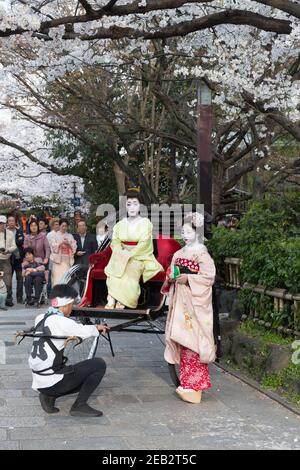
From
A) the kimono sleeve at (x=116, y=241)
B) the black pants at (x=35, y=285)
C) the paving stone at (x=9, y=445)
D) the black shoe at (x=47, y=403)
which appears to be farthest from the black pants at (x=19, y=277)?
the paving stone at (x=9, y=445)

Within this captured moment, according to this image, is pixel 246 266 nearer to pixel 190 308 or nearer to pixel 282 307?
pixel 282 307

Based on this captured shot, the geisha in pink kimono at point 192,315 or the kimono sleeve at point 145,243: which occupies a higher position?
the kimono sleeve at point 145,243

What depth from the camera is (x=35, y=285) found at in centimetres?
1516

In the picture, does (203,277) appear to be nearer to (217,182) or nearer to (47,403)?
(47,403)

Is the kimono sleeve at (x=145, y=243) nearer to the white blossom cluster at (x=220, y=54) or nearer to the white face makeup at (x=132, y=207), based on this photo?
the white face makeup at (x=132, y=207)

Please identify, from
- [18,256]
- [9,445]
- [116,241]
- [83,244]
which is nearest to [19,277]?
[18,256]

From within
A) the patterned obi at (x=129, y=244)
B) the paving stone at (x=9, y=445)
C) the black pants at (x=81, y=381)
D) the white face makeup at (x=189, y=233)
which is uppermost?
the white face makeup at (x=189, y=233)

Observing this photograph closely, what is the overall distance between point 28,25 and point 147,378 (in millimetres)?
4286

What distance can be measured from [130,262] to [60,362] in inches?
83.5

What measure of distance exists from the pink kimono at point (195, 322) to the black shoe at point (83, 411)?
114 centimetres

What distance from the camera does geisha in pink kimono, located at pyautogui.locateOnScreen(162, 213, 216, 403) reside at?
7535 mm

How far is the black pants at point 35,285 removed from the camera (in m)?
15.1

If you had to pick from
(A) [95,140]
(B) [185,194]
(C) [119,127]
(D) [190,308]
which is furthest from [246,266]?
(B) [185,194]

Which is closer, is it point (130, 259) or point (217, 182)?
point (130, 259)
